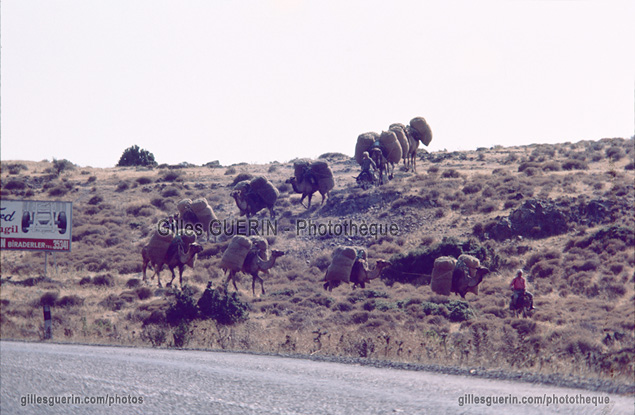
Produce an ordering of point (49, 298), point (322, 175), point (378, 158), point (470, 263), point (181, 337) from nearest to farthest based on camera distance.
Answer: point (181, 337)
point (470, 263)
point (49, 298)
point (322, 175)
point (378, 158)

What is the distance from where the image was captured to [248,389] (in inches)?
296

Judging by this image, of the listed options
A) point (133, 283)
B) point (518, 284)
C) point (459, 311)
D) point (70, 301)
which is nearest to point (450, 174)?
point (133, 283)

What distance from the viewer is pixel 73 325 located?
61.5ft

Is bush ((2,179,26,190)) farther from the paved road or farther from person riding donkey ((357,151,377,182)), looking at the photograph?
the paved road

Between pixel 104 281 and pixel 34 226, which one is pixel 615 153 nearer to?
pixel 104 281

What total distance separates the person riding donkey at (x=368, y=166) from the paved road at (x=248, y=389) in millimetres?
32292

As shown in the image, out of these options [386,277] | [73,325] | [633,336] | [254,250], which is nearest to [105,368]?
[73,325]

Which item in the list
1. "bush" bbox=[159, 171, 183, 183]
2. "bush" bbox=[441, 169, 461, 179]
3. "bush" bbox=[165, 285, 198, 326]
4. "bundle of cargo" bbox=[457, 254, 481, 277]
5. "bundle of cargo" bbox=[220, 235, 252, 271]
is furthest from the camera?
"bush" bbox=[159, 171, 183, 183]

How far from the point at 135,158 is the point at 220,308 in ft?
189

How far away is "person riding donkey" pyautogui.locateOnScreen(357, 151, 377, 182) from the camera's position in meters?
41.8

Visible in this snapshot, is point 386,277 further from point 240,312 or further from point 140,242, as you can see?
point 140,242

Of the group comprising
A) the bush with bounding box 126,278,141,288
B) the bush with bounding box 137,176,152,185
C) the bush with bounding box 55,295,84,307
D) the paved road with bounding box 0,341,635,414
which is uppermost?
the bush with bounding box 137,176,152,185

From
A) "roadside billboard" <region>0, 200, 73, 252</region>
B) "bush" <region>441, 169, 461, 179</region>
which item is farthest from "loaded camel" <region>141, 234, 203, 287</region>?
"bush" <region>441, 169, 461, 179</region>

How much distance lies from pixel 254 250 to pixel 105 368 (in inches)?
689
